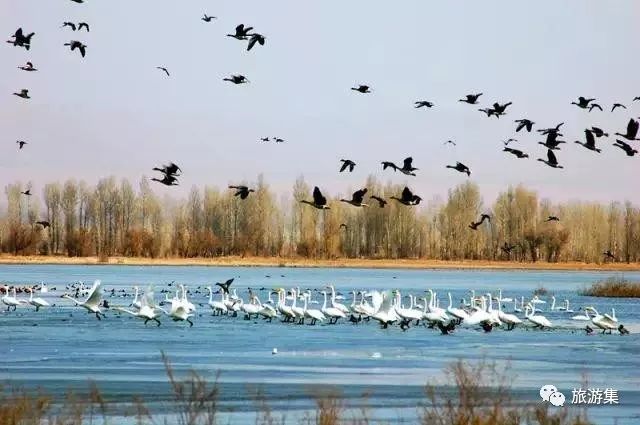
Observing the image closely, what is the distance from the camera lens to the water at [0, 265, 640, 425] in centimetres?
1770

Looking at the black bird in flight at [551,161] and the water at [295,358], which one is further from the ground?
the black bird in flight at [551,161]

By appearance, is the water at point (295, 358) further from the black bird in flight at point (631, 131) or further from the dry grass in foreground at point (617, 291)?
the dry grass in foreground at point (617, 291)

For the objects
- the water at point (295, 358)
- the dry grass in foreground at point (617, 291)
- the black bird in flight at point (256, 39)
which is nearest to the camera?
the water at point (295, 358)

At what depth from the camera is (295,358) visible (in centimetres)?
2331

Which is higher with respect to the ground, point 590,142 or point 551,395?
point 590,142

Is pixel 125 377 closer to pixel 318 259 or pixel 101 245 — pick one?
pixel 318 259

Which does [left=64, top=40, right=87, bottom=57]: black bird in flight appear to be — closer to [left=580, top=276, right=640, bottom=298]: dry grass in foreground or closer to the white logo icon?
the white logo icon

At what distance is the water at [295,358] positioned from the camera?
1770cm

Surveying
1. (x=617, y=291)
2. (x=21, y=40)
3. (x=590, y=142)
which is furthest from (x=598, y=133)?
(x=617, y=291)

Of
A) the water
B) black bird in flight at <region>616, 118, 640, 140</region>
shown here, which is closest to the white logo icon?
the water

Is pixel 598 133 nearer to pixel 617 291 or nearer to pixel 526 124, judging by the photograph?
pixel 526 124

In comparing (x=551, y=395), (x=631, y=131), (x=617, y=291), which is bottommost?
(x=551, y=395)

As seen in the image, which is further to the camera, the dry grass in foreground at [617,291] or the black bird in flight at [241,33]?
the dry grass in foreground at [617,291]

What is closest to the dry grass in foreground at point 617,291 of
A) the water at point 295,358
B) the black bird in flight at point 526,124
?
the water at point 295,358
